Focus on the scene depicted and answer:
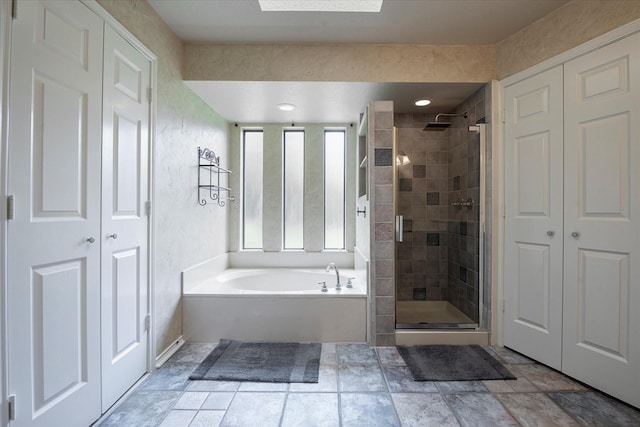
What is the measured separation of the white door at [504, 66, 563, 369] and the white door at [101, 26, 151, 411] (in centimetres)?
263

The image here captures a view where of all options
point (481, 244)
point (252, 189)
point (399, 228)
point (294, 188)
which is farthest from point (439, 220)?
point (252, 189)

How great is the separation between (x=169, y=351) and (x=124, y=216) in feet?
3.65

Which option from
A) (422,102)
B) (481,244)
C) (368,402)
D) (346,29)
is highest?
(346,29)

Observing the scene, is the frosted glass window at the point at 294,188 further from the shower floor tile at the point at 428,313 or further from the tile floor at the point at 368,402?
the tile floor at the point at 368,402

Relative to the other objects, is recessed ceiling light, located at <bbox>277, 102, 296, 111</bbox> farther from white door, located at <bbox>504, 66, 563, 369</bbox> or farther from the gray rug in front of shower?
the gray rug in front of shower

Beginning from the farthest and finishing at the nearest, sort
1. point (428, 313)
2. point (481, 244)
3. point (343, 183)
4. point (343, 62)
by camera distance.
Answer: point (343, 183), point (428, 313), point (481, 244), point (343, 62)

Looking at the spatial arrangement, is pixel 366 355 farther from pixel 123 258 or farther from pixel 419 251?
pixel 123 258

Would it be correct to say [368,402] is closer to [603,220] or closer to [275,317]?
[275,317]

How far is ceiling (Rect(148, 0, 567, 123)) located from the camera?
75.0 inches

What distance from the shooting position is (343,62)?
2.31 meters

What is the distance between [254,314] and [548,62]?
2.85m

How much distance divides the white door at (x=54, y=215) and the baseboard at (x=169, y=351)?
55cm

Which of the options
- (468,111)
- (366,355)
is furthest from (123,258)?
(468,111)

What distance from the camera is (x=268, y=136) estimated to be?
3.58m
